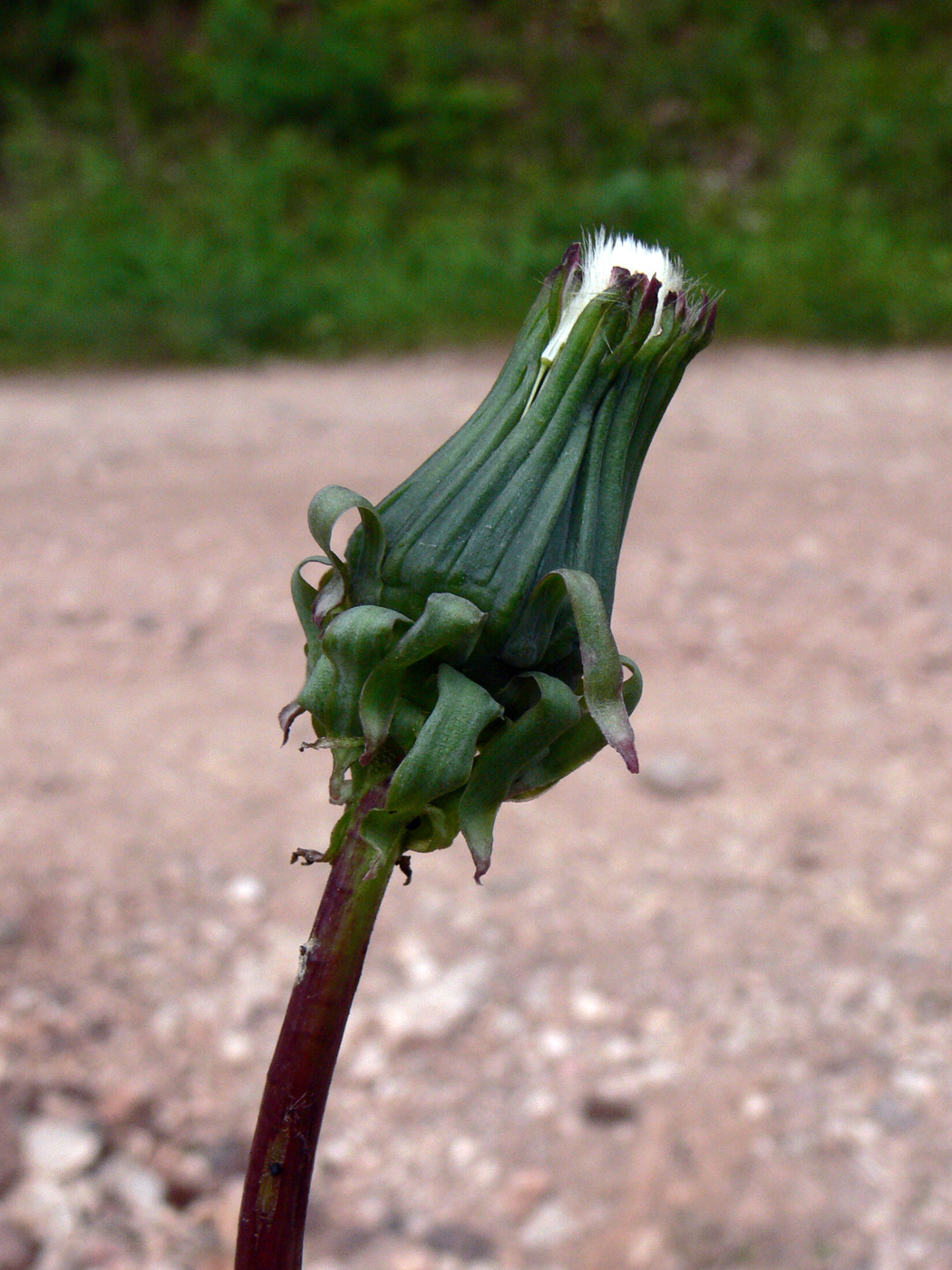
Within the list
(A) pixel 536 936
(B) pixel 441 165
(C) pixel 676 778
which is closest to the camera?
(A) pixel 536 936

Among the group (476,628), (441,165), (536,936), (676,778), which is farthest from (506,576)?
(441,165)

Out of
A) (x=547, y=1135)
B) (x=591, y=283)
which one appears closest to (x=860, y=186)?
(x=547, y=1135)

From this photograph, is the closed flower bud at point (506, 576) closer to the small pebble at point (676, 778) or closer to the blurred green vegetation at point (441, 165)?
the small pebble at point (676, 778)

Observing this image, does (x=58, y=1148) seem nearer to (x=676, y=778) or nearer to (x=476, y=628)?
(x=676, y=778)

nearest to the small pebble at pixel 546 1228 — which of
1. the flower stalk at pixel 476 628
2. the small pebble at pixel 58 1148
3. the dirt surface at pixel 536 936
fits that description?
the dirt surface at pixel 536 936

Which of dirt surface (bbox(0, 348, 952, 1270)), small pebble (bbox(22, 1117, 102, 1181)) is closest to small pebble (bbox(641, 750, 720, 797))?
dirt surface (bbox(0, 348, 952, 1270))

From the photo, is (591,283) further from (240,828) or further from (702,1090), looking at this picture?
(240,828)

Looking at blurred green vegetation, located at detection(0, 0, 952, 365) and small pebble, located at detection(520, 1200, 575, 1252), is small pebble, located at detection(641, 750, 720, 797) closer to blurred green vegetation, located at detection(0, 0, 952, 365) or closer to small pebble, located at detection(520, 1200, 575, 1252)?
small pebble, located at detection(520, 1200, 575, 1252)
